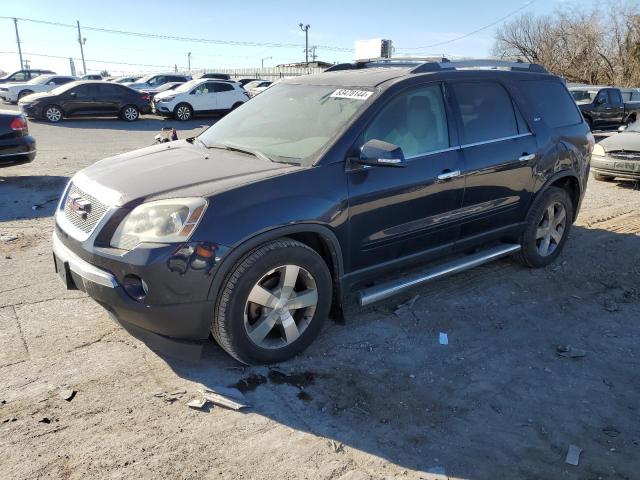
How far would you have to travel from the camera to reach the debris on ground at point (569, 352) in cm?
392

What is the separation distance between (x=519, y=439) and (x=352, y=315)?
1701 mm

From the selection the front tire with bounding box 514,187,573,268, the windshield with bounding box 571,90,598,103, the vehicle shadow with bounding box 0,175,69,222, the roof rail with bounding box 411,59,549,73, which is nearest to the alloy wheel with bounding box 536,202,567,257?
the front tire with bounding box 514,187,573,268

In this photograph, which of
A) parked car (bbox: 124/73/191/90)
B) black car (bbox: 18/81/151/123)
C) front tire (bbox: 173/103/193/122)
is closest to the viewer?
black car (bbox: 18/81/151/123)

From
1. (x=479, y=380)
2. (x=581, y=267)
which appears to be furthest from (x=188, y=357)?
(x=581, y=267)

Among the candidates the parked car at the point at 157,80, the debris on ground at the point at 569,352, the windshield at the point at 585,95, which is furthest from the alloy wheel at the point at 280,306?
the parked car at the point at 157,80

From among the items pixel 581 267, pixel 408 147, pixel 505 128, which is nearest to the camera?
A: pixel 408 147

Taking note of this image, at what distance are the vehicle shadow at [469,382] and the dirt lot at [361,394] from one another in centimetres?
1

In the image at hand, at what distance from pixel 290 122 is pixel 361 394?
2109 millimetres

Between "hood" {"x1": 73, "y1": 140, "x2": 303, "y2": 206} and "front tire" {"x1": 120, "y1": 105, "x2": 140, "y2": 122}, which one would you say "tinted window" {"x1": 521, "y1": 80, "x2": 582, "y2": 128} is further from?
"front tire" {"x1": 120, "y1": 105, "x2": 140, "y2": 122}

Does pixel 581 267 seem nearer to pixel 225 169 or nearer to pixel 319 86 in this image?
pixel 319 86

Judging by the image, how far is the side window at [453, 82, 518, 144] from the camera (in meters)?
4.49

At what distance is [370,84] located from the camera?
412 centimetres

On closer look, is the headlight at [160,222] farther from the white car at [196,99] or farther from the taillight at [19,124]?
the white car at [196,99]

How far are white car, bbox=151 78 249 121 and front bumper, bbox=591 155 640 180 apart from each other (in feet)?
53.7
